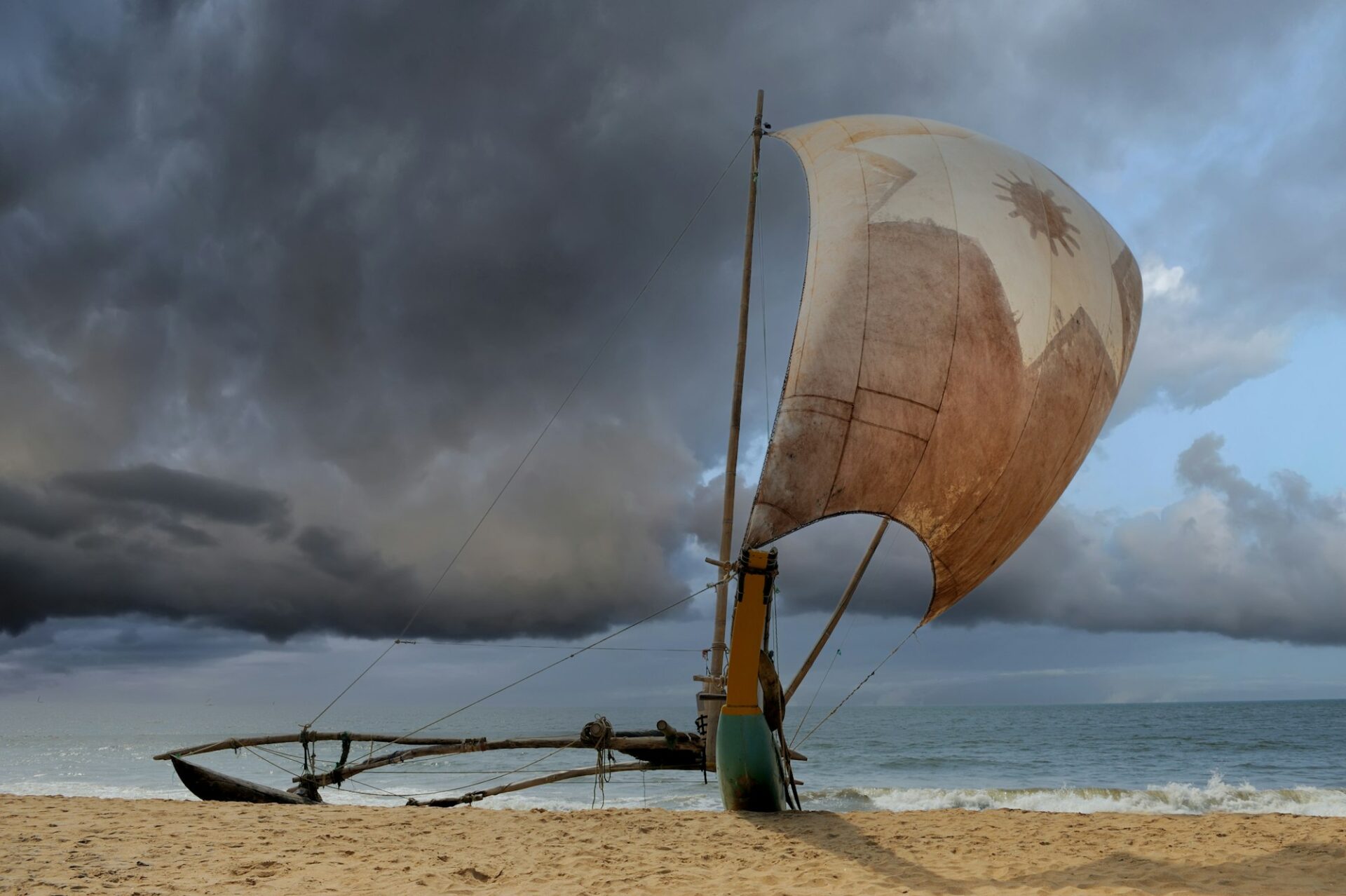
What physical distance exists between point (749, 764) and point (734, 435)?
167 inches

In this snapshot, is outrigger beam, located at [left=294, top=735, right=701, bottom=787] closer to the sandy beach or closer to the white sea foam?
the sandy beach

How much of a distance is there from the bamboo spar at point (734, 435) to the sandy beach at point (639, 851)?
1.97m

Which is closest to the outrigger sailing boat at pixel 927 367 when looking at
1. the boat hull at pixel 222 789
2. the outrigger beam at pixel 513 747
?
the outrigger beam at pixel 513 747

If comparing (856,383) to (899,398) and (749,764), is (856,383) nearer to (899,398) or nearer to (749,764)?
(899,398)

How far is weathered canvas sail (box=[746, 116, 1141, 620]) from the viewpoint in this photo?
892cm

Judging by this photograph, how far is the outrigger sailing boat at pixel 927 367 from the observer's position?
894 centimetres

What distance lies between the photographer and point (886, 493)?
9.25 metres

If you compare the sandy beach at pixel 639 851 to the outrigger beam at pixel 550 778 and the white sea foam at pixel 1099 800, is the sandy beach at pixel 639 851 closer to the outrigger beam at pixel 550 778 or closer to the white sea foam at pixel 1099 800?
the outrigger beam at pixel 550 778

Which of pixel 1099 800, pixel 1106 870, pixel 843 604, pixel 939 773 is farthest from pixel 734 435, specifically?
pixel 939 773

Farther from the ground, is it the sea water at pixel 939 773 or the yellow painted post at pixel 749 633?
the yellow painted post at pixel 749 633

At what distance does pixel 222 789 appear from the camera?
11.6 meters

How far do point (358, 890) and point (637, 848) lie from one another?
110 inches

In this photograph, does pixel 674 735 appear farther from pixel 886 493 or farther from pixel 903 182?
pixel 903 182

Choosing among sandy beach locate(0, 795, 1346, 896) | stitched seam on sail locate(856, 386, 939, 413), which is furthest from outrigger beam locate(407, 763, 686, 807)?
stitched seam on sail locate(856, 386, 939, 413)
